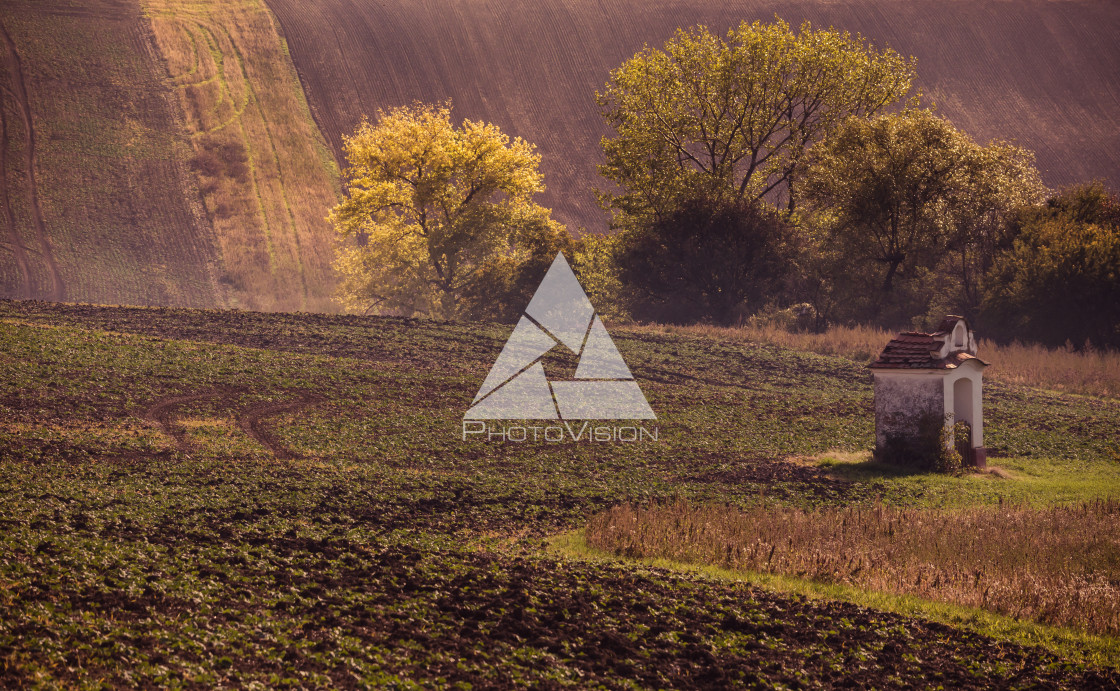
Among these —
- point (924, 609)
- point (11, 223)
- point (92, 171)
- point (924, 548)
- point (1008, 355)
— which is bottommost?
point (924, 609)

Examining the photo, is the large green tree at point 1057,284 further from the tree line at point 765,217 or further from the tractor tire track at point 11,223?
Result: the tractor tire track at point 11,223

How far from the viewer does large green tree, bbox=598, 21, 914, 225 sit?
67812 millimetres

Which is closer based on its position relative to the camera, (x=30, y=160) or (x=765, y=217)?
(x=765, y=217)

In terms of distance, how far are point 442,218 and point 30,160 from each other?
173 ft

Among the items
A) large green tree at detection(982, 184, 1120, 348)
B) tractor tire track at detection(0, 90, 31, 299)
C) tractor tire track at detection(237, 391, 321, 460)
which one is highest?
tractor tire track at detection(0, 90, 31, 299)

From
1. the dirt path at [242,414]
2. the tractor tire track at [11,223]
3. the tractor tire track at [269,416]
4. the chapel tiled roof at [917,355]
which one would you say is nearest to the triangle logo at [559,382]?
the tractor tire track at [269,416]

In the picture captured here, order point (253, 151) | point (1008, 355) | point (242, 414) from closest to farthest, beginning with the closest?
point (242, 414) → point (1008, 355) → point (253, 151)

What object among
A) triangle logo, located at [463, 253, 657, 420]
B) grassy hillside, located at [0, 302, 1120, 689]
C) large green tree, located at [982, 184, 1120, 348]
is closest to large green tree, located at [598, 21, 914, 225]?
triangle logo, located at [463, 253, 657, 420]

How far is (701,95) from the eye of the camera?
69.5 m

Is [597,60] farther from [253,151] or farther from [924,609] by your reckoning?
[924,609]

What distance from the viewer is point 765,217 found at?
65.9 meters

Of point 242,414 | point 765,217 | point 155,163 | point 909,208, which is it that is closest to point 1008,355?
point 909,208

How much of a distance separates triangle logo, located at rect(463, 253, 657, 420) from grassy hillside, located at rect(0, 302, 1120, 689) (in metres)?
1.25

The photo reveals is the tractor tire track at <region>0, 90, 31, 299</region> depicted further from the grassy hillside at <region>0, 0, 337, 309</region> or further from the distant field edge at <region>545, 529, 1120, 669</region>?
the distant field edge at <region>545, 529, 1120, 669</region>
